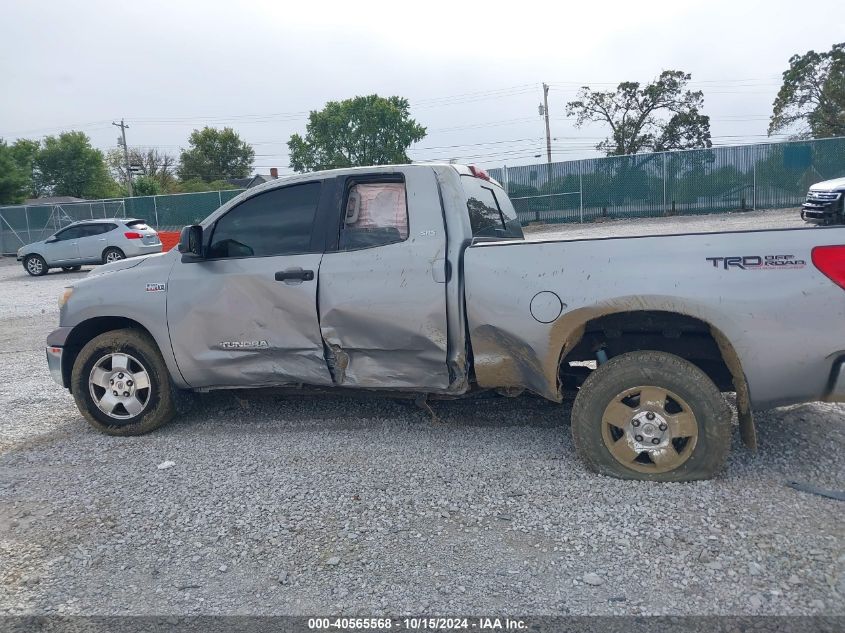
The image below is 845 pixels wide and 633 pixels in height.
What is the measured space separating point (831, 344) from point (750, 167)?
81.1 ft

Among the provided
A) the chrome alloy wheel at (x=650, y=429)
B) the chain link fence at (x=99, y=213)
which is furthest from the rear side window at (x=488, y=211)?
the chain link fence at (x=99, y=213)

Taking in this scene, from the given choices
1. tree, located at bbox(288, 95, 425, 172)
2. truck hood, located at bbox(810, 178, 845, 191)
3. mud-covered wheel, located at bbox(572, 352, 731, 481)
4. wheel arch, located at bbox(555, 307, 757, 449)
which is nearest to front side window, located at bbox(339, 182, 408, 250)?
wheel arch, located at bbox(555, 307, 757, 449)

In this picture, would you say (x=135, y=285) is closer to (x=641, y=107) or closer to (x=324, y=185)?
(x=324, y=185)

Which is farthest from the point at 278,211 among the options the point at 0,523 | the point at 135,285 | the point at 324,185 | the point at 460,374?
the point at 0,523

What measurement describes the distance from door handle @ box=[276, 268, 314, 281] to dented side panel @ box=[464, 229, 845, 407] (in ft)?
3.60

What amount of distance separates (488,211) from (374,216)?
934mm

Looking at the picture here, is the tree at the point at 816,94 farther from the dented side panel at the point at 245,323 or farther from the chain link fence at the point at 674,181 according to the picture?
the dented side panel at the point at 245,323

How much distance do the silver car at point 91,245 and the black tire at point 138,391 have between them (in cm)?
1674

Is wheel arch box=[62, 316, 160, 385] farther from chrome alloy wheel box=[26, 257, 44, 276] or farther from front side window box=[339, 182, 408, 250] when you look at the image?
chrome alloy wheel box=[26, 257, 44, 276]

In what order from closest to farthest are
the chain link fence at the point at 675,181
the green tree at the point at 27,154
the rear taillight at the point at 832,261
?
1. the rear taillight at the point at 832,261
2. the chain link fence at the point at 675,181
3. the green tree at the point at 27,154

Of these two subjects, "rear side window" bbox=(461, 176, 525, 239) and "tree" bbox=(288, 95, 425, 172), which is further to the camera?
"tree" bbox=(288, 95, 425, 172)

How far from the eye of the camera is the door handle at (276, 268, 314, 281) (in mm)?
4648

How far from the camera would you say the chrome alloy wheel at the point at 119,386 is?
17.0 ft

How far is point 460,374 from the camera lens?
443 cm
